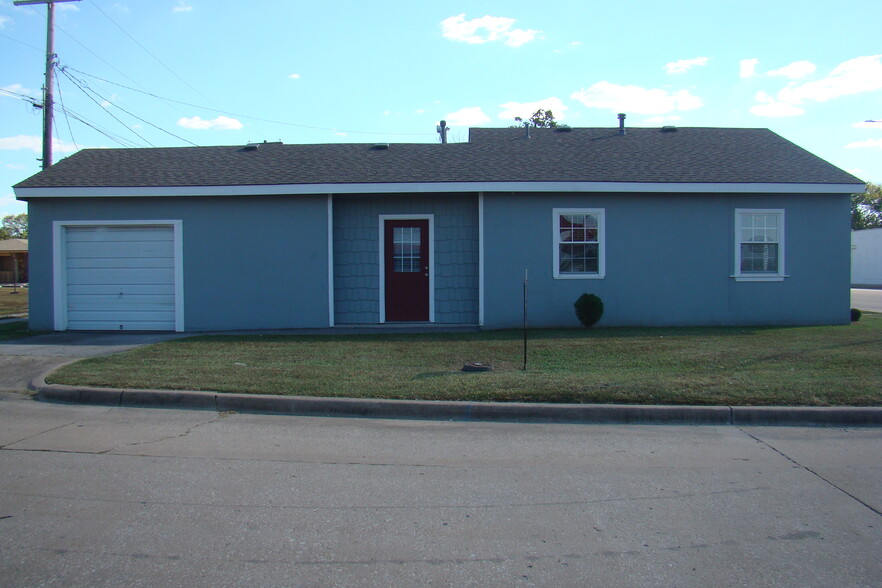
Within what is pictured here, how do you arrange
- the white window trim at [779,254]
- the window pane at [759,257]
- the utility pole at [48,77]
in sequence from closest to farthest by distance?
the white window trim at [779,254], the window pane at [759,257], the utility pole at [48,77]

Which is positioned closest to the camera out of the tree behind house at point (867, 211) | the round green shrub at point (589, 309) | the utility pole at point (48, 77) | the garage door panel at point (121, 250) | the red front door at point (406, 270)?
the round green shrub at point (589, 309)

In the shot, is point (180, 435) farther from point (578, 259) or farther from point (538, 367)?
point (578, 259)

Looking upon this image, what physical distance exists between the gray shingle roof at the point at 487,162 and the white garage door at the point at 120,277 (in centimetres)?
113

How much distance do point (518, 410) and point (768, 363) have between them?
173 inches

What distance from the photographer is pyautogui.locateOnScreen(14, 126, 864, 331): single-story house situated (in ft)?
46.7

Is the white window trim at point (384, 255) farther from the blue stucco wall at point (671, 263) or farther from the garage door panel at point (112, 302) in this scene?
the garage door panel at point (112, 302)

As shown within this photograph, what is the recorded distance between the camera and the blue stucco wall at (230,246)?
14.3 meters

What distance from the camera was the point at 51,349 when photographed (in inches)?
459

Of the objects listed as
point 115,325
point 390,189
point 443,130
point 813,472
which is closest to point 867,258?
point 443,130

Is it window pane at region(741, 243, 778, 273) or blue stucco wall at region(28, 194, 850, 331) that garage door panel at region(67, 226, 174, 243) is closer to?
blue stucco wall at region(28, 194, 850, 331)

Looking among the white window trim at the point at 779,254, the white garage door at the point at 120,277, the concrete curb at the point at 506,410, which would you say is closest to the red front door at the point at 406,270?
the white garage door at the point at 120,277

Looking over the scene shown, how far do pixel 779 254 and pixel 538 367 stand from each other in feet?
26.3

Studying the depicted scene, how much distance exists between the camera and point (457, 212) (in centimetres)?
1477

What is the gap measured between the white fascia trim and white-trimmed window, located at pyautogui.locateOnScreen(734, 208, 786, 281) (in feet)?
2.35
